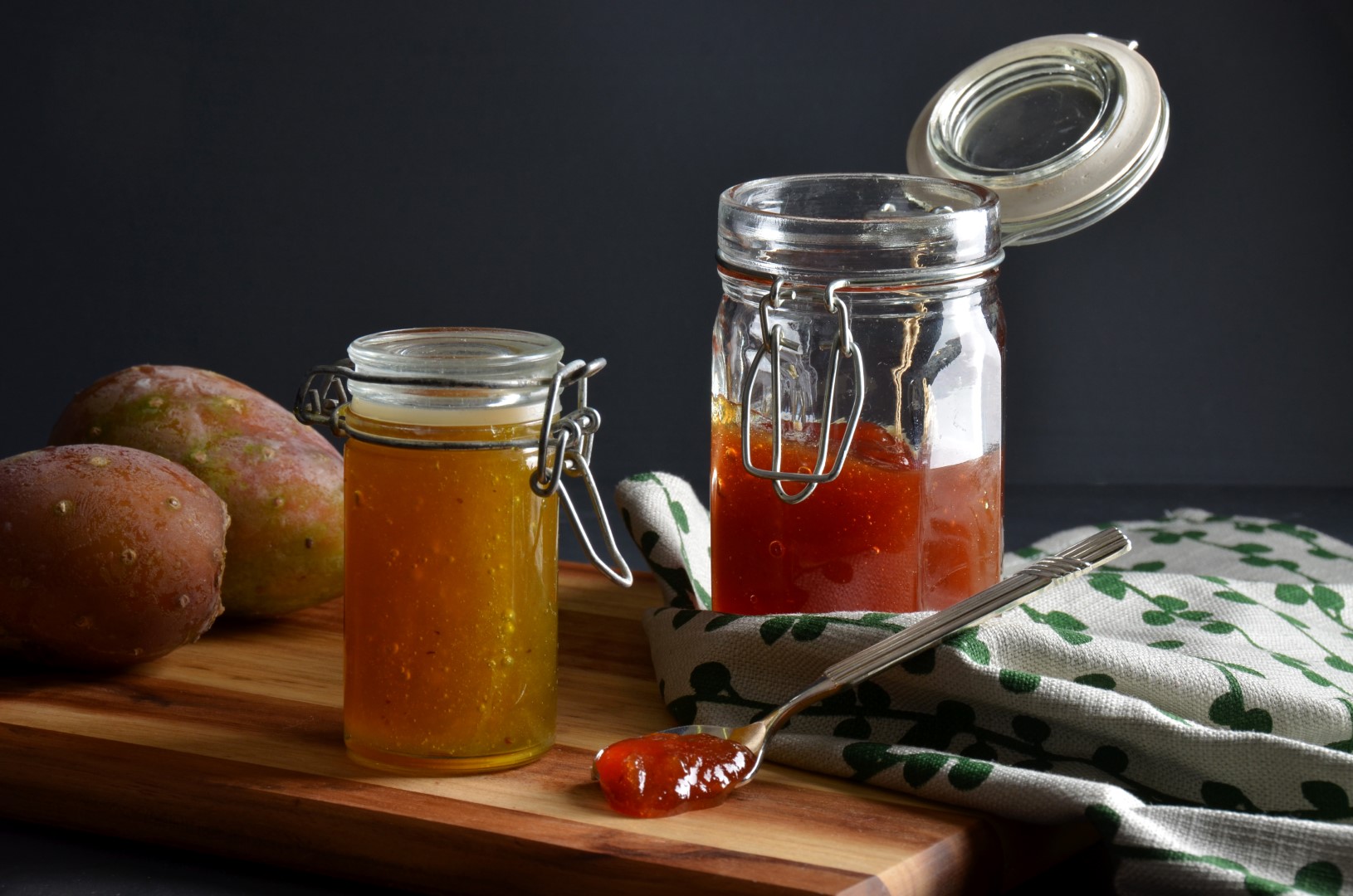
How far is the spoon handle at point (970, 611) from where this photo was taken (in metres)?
0.97

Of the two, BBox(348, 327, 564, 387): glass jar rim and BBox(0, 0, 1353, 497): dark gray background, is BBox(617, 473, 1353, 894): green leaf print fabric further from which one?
BBox(0, 0, 1353, 497): dark gray background

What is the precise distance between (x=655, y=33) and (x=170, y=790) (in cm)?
147

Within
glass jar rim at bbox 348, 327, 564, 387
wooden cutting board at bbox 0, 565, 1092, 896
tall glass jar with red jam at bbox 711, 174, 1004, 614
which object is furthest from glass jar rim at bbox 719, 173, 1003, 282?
wooden cutting board at bbox 0, 565, 1092, 896

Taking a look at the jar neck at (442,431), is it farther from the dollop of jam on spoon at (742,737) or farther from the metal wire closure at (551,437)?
the dollop of jam on spoon at (742,737)

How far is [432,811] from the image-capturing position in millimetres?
878

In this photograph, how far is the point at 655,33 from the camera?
2.17 meters

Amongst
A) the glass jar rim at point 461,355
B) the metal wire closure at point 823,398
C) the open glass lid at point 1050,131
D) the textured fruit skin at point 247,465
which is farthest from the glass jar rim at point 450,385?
the open glass lid at point 1050,131

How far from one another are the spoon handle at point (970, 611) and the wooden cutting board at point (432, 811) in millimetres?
71

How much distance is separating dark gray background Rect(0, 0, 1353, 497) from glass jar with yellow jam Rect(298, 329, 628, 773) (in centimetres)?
126

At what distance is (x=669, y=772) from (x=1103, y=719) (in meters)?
0.25

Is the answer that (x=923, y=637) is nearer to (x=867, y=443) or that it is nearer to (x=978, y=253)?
(x=867, y=443)

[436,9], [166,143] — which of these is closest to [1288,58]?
[436,9]

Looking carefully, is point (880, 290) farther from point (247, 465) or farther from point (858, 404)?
point (247, 465)

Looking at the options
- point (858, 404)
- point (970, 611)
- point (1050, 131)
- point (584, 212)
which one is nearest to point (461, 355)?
point (858, 404)
